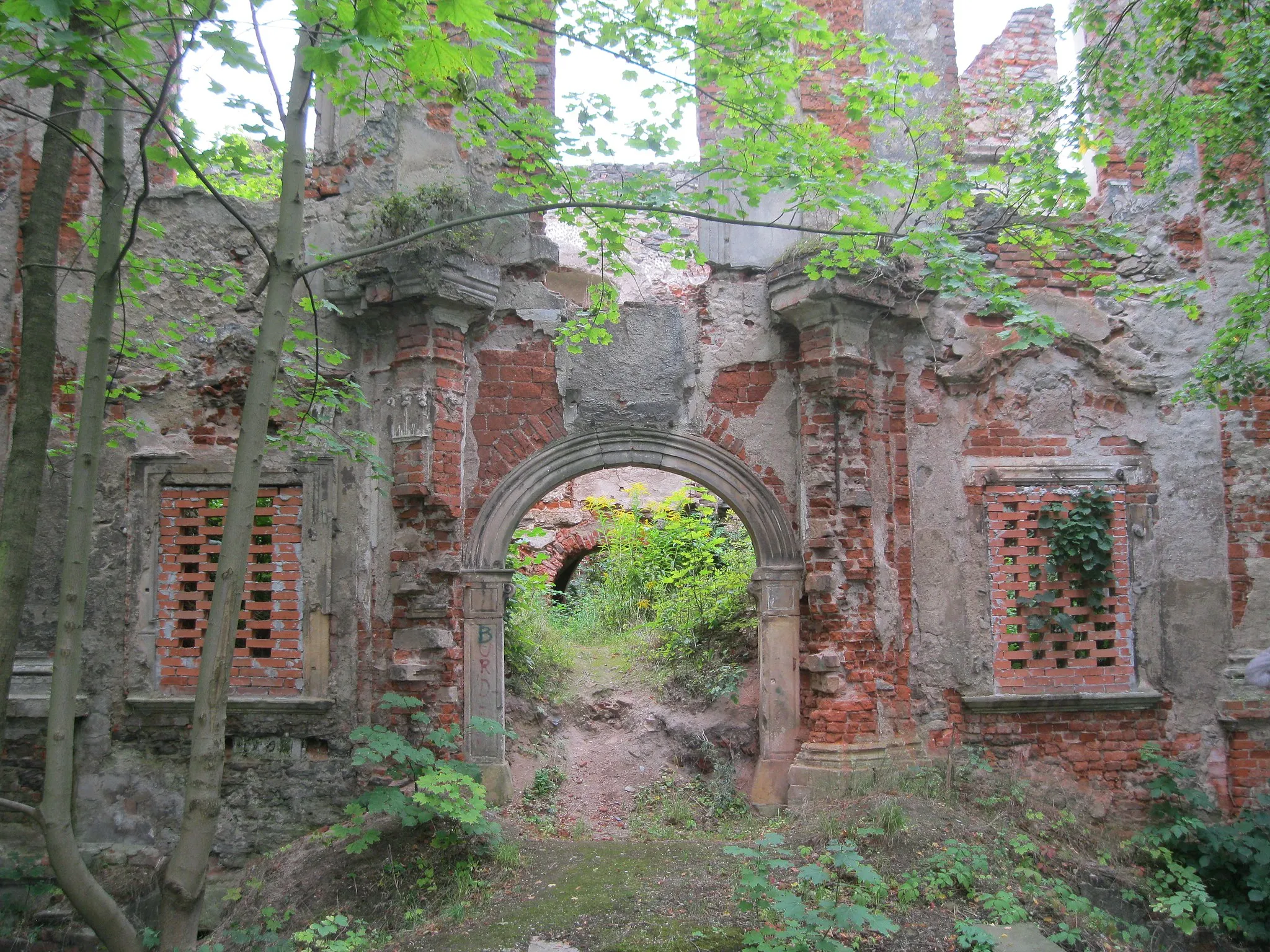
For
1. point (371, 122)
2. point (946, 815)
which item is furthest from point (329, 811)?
point (371, 122)

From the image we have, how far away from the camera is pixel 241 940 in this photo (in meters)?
5.12

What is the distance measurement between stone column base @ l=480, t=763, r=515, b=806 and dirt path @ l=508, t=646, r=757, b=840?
0.31 meters

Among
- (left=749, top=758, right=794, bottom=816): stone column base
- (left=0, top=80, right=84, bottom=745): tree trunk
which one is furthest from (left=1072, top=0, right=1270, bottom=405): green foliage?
(left=0, top=80, right=84, bottom=745): tree trunk

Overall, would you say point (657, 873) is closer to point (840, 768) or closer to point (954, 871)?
point (840, 768)

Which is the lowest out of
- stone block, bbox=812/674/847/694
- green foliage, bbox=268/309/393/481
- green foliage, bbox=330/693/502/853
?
green foliage, bbox=330/693/502/853

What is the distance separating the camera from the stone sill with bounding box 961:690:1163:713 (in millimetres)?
6676

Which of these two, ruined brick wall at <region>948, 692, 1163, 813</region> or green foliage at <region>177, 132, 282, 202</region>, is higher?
green foliage at <region>177, 132, 282, 202</region>

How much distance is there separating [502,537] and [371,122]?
3.21 metres

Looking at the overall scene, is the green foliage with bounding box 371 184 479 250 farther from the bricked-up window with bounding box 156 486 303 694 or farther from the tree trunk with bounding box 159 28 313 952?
the tree trunk with bounding box 159 28 313 952

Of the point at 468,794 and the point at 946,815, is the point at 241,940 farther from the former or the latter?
the point at 946,815

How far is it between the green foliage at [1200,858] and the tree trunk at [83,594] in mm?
5712

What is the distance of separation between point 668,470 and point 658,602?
15.4 feet

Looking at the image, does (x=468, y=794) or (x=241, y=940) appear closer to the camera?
(x=241, y=940)

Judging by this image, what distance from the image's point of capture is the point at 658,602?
11.2 metres
